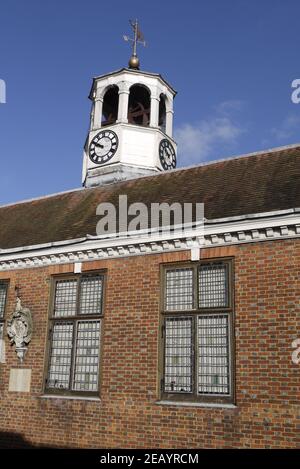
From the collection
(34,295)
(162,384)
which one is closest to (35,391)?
(34,295)

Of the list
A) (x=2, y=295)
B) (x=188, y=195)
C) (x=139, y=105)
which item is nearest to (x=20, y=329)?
(x=2, y=295)

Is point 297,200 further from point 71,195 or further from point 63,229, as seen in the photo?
point 71,195

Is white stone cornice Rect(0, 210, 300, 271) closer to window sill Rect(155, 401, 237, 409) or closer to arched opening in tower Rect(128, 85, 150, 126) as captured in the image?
window sill Rect(155, 401, 237, 409)

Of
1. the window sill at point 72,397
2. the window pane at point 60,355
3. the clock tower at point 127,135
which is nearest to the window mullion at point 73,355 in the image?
the window pane at point 60,355

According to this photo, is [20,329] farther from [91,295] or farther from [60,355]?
[91,295]

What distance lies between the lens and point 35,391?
485 inches

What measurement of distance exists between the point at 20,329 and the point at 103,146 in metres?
8.17

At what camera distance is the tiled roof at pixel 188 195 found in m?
11.5

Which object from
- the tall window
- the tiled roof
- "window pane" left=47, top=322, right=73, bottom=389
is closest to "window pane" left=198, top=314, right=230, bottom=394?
the tiled roof

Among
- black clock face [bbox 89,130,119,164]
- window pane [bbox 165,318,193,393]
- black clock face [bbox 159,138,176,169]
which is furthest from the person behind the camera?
black clock face [bbox 159,138,176,169]

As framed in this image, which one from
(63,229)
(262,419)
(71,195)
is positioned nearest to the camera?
(262,419)

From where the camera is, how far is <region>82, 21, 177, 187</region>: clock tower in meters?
17.9

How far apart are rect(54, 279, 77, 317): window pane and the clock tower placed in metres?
5.62
